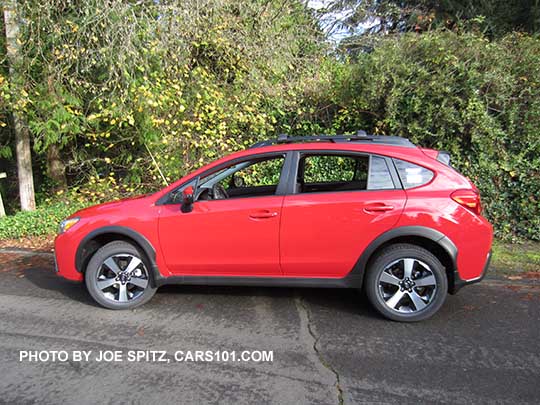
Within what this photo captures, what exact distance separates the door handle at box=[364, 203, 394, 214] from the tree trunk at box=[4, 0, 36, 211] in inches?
244

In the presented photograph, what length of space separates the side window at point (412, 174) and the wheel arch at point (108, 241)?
2456 mm

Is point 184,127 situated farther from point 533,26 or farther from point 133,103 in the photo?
point 533,26

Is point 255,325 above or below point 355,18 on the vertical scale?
below

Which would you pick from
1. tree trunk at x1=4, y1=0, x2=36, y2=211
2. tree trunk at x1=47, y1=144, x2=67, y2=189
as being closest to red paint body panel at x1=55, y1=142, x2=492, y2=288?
tree trunk at x1=4, y1=0, x2=36, y2=211

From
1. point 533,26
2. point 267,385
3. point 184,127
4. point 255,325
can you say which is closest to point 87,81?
point 184,127

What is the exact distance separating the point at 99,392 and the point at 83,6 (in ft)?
20.7

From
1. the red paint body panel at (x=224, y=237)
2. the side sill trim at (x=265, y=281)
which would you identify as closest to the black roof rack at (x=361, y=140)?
the red paint body panel at (x=224, y=237)

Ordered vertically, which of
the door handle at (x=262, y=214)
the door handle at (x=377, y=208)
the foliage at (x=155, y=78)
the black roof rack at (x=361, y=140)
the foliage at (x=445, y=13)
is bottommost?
the door handle at (x=262, y=214)

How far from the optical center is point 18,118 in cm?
748

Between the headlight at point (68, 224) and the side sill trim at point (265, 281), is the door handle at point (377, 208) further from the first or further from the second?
the headlight at point (68, 224)

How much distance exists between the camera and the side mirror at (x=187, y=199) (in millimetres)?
3768

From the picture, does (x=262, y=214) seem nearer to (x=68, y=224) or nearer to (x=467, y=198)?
(x=467, y=198)

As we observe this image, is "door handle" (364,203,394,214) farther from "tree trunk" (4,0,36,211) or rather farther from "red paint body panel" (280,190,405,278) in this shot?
"tree trunk" (4,0,36,211)

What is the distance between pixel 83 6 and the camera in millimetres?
6602
